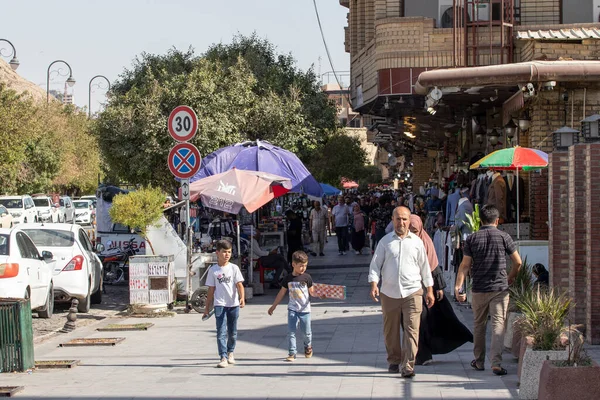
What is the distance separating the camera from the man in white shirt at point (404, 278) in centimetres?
973

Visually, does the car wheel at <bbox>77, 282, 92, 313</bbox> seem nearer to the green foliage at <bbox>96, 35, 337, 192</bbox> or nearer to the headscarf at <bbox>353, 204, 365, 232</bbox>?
the green foliage at <bbox>96, 35, 337, 192</bbox>

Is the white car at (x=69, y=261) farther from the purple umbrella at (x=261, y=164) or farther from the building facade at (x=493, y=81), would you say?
the building facade at (x=493, y=81)

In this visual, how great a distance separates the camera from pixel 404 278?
32.1ft

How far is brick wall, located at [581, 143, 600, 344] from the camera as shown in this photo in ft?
36.0

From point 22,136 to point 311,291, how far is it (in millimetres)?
30337

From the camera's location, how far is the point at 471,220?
14.7 m

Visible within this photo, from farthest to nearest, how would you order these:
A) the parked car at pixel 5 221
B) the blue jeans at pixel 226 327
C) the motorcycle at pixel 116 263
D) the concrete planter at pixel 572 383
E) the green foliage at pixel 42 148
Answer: the parked car at pixel 5 221
the green foliage at pixel 42 148
the motorcycle at pixel 116 263
the blue jeans at pixel 226 327
the concrete planter at pixel 572 383

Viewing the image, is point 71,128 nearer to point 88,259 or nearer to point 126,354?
point 88,259

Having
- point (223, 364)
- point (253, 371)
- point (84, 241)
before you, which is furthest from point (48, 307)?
point (253, 371)

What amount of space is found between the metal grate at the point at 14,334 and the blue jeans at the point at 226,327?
2.05 metres

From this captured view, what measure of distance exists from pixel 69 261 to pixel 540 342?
1003cm

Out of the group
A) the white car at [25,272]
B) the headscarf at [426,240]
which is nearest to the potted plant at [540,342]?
the headscarf at [426,240]

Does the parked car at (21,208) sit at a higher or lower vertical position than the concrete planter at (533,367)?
higher

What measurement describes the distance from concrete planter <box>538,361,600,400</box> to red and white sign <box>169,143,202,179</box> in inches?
367
